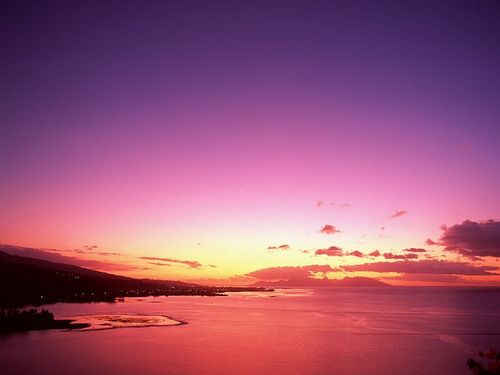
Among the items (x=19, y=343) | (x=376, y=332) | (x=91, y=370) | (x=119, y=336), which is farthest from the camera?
(x=376, y=332)

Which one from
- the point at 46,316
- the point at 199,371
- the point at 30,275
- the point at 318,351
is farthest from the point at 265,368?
the point at 30,275

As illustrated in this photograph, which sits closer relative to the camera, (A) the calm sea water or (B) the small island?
(A) the calm sea water

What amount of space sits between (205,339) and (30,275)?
478 feet

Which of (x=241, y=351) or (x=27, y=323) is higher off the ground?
(x=27, y=323)

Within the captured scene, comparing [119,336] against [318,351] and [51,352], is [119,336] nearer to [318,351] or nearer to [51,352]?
[51,352]

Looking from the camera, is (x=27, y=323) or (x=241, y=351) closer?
(x=241, y=351)

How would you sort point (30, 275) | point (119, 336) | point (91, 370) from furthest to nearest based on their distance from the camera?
point (30, 275), point (119, 336), point (91, 370)

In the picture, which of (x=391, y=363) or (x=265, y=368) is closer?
(x=265, y=368)

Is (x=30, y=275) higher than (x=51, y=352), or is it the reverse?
(x=30, y=275)

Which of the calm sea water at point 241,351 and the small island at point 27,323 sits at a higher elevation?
the small island at point 27,323

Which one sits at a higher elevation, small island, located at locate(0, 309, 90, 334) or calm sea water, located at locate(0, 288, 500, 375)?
small island, located at locate(0, 309, 90, 334)

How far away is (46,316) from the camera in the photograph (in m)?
64.8

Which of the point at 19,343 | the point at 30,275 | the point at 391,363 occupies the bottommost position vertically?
the point at 391,363

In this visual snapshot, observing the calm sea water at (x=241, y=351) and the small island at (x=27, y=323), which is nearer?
the calm sea water at (x=241, y=351)
